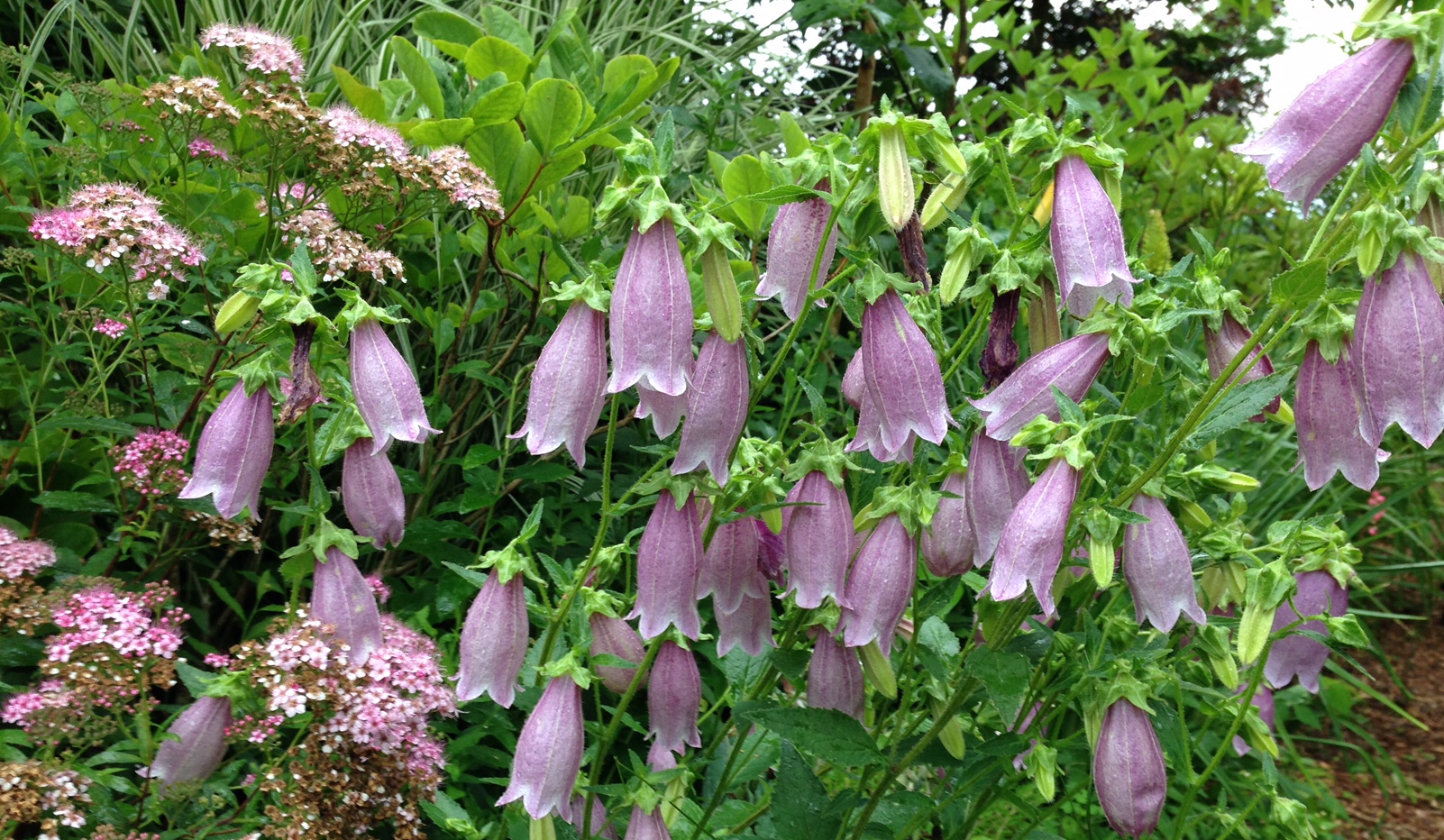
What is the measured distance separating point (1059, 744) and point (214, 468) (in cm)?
125

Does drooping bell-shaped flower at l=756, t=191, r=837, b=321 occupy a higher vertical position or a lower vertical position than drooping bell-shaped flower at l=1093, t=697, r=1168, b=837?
higher

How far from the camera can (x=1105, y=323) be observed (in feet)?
4.06

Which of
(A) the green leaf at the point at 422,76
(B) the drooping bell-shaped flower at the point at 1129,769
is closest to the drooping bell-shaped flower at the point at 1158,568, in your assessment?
(B) the drooping bell-shaped flower at the point at 1129,769

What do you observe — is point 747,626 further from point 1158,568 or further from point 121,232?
point 121,232

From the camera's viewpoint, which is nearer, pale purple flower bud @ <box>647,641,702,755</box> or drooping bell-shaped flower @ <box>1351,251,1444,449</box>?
drooping bell-shaped flower @ <box>1351,251,1444,449</box>

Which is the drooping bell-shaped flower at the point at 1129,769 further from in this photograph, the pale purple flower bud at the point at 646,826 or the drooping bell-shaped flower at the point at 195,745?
the drooping bell-shaped flower at the point at 195,745

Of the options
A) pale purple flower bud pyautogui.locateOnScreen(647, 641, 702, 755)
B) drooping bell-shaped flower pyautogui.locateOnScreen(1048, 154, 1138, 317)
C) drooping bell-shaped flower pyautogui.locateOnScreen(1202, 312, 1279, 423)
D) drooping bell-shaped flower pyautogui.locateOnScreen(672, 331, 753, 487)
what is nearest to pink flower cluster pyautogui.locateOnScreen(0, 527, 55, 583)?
pale purple flower bud pyautogui.locateOnScreen(647, 641, 702, 755)

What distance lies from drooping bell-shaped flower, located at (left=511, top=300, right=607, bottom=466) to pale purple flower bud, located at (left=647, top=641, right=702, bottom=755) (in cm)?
36

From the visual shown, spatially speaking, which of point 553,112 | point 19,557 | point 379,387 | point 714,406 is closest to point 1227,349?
point 714,406

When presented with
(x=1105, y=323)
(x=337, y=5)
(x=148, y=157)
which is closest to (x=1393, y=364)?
(x=1105, y=323)

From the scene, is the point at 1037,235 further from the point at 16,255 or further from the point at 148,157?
the point at 148,157

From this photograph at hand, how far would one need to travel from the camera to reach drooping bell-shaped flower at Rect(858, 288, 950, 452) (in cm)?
120

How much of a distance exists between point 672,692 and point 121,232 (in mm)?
1179

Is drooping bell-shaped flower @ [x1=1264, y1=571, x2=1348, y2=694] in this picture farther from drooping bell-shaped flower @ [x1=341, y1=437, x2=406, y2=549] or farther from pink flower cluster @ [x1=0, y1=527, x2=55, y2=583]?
pink flower cluster @ [x1=0, y1=527, x2=55, y2=583]
